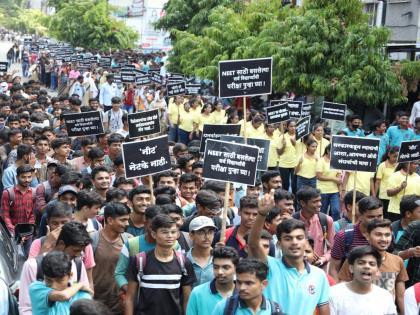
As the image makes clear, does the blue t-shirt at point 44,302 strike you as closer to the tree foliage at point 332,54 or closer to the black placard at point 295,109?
the black placard at point 295,109

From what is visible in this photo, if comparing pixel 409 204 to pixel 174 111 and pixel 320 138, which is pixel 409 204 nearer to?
pixel 320 138

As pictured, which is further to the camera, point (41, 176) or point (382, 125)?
point (382, 125)

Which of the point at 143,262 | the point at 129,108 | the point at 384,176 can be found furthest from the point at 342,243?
the point at 129,108

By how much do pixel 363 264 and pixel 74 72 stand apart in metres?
26.4

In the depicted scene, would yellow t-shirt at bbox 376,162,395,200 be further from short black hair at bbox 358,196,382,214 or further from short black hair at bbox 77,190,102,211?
short black hair at bbox 77,190,102,211

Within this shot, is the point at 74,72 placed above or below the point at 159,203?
below

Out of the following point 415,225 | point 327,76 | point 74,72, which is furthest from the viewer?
point 74,72

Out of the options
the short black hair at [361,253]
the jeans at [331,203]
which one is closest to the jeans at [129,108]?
the jeans at [331,203]

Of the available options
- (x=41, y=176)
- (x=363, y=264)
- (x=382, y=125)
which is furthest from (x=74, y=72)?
(x=363, y=264)

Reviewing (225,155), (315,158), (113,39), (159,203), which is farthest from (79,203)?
(113,39)

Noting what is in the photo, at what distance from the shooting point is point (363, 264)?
6.01 m

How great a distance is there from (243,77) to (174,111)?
9.75 metres

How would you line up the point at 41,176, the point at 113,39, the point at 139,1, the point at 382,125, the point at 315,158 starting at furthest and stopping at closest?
A: the point at 139,1 → the point at 113,39 → the point at 382,125 → the point at 315,158 → the point at 41,176

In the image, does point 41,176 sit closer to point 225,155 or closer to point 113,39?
point 225,155
